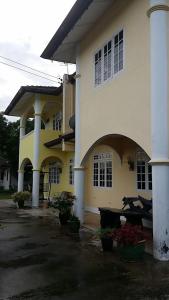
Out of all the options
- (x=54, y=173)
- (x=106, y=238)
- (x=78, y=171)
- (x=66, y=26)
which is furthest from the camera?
(x=54, y=173)

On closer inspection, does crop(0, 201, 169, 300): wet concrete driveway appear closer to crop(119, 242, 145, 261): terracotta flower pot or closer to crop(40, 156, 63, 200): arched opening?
crop(119, 242, 145, 261): terracotta flower pot

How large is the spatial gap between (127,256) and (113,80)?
474cm

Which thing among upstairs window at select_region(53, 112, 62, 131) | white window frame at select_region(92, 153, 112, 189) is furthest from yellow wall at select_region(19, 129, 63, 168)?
white window frame at select_region(92, 153, 112, 189)

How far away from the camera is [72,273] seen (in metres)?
6.45

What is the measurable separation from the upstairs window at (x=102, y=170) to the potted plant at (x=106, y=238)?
21.1ft

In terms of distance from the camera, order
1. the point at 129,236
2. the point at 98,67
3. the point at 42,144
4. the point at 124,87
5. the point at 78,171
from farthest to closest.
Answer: the point at 42,144 → the point at 78,171 → the point at 98,67 → the point at 124,87 → the point at 129,236

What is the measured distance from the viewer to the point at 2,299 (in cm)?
512

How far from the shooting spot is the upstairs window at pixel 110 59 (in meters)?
9.28

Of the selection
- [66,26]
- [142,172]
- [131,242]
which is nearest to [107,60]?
[66,26]

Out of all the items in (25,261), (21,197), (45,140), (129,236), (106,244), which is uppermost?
(45,140)

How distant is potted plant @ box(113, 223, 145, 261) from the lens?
7.21 metres

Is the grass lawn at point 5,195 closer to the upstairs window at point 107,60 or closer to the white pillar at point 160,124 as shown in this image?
the upstairs window at point 107,60

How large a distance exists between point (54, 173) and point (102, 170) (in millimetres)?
7928

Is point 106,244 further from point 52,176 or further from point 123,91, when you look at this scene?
point 52,176
